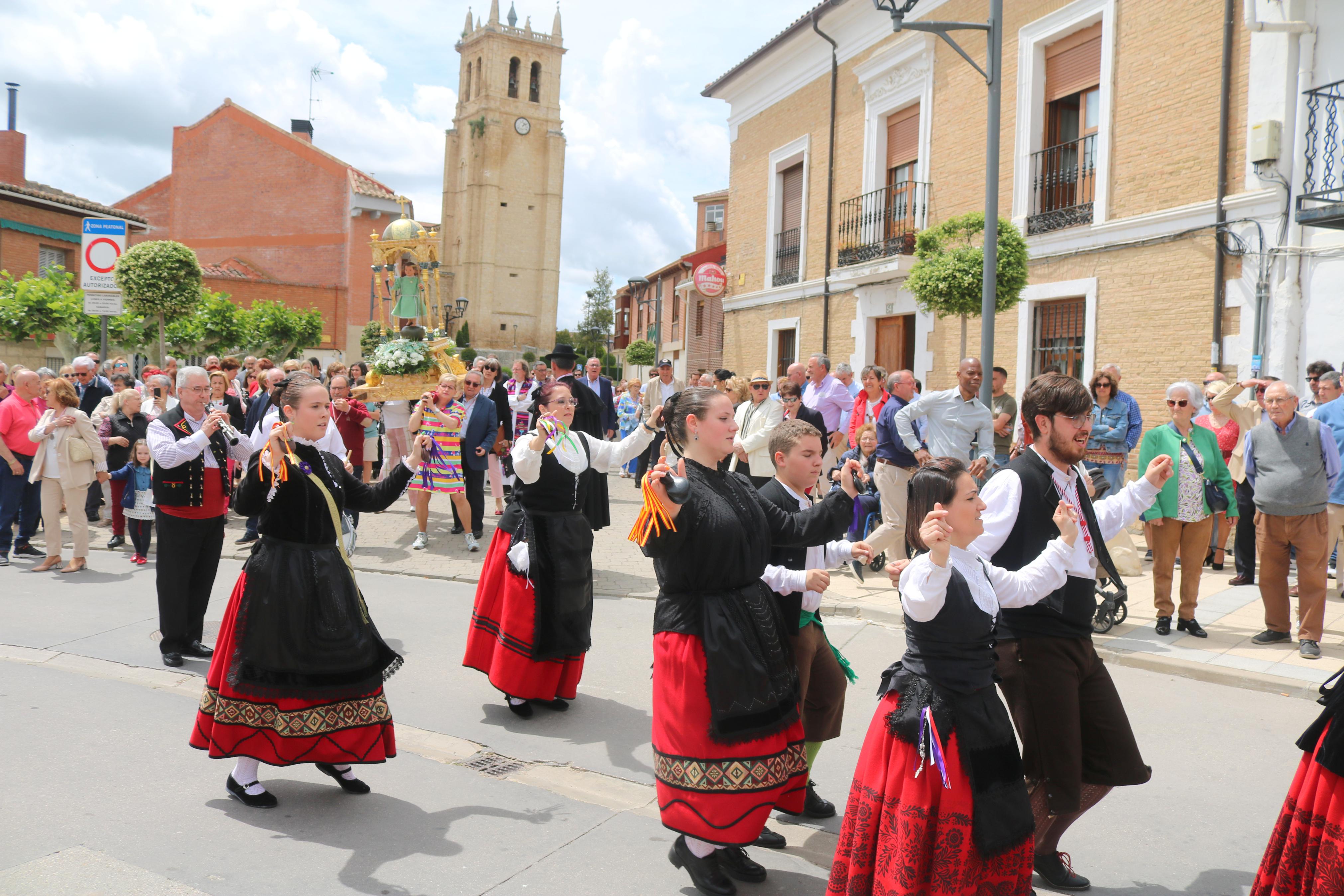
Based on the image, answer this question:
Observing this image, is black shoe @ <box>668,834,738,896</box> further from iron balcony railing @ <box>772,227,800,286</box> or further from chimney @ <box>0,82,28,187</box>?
chimney @ <box>0,82,28,187</box>

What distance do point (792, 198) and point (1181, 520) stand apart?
1467 centimetres

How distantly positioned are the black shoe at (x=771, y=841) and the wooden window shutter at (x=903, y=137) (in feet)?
48.3

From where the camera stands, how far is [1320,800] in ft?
9.32

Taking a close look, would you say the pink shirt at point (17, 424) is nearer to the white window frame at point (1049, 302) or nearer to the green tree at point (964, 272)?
the green tree at point (964, 272)

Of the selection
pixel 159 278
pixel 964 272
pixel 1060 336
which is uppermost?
pixel 159 278

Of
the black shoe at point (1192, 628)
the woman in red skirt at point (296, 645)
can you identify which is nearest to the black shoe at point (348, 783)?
the woman in red skirt at point (296, 645)

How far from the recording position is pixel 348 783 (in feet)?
14.6

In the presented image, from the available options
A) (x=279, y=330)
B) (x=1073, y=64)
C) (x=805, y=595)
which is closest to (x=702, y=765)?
(x=805, y=595)

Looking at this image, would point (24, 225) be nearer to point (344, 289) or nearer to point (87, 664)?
point (344, 289)

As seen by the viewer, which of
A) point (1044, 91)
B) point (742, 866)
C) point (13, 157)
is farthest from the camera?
point (13, 157)

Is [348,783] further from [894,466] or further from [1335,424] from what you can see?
[1335,424]

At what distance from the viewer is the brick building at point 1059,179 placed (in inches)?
438

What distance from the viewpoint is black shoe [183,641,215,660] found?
263 inches

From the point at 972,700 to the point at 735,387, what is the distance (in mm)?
7612
